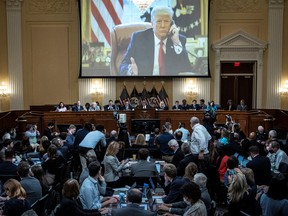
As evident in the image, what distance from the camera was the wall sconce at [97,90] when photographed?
18.5 m

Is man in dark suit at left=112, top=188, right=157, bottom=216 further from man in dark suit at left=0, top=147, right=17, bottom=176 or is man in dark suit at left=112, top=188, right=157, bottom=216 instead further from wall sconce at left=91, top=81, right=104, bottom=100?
wall sconce at left=91, top=81, right=104, bottom=100

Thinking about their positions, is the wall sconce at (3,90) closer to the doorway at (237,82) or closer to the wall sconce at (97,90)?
the wall sconce at (97,90)

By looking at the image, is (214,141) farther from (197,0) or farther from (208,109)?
(197,0)

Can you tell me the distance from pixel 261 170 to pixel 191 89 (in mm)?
12122

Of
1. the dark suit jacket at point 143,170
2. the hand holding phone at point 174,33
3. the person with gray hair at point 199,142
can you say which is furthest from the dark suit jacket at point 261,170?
the hand holding phone at point 174,33

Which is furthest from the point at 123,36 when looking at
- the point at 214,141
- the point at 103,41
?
the point at 214,141

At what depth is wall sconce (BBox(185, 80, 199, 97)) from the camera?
60.2 ft

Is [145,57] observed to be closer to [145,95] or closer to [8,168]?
[145,95]

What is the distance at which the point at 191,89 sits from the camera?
1836 centimetres

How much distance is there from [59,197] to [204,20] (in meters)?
13.0

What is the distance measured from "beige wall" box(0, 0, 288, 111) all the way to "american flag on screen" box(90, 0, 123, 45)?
1004mm

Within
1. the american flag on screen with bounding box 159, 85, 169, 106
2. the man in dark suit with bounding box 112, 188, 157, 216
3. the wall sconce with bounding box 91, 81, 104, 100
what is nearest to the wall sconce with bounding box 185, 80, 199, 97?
the american flag on screen with bounding box 159, 85, 169, 106

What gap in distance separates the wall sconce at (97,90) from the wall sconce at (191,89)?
408cm

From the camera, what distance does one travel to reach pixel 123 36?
18047mm
